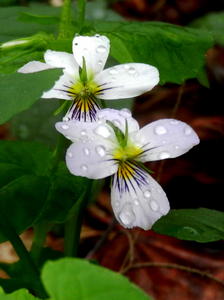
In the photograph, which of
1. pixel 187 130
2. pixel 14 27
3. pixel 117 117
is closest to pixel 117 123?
pixel 117 117

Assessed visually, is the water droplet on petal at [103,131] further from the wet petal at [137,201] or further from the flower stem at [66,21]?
the flower stem at [66,21]

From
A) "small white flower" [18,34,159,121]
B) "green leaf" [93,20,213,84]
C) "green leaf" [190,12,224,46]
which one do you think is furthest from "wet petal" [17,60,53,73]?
"green leaf" [190,12,224,46]

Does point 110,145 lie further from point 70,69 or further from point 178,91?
point 178,91

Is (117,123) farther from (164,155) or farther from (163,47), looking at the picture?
(163,47)

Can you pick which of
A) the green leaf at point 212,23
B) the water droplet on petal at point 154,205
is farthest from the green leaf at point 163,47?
the green leaf at point 212,23

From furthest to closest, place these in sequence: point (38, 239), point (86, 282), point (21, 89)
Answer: point (38, 239), point (21, 89), point (86, 282)

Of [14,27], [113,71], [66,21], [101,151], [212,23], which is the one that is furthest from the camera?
[212,23]
